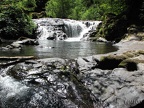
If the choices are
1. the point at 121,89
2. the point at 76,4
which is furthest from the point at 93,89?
the point at 76,4

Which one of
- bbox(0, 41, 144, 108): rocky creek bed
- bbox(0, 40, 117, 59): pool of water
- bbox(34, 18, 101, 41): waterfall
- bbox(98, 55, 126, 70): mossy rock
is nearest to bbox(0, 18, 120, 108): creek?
bbox(0, 41, 144, 108): rocky creek bed

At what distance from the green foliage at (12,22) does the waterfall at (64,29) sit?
18.0ft

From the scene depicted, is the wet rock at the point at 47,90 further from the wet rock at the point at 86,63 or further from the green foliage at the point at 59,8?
the green foliage at the point at 59,8

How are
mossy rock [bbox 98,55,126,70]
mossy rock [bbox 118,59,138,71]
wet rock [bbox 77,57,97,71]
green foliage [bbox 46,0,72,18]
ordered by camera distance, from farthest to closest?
green foliage [bbox 46,0,72,18]
wet rock [bbox 77,57,97,71]
mossy rock [bbox 98,55,126,70]
mossy rock [bbox 118,59,138,71]

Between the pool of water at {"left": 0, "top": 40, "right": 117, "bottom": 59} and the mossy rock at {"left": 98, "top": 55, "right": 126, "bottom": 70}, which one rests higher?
the mossy rock at {"left": 98, "top": 55, "right": 126, "bottom": 70}

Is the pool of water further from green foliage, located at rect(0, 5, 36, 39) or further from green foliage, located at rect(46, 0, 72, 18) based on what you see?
green foliage, located at rect(46, 0, 72, 18)

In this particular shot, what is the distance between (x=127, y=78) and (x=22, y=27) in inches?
832

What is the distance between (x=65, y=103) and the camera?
5742 millimetres

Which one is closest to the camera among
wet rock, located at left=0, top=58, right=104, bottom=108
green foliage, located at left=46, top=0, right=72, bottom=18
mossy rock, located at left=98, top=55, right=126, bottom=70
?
wet rock, located at left=0, top=58, right=104, bottom=108

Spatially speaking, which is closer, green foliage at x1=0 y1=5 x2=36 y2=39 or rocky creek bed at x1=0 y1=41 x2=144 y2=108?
rocky creek bed at x1=0 y1=41 x2=144 y2=108

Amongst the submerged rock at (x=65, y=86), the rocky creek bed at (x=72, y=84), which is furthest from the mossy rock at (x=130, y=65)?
the submerged rock at (x=65, y=86)

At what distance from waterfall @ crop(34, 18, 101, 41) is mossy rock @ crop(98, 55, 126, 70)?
72.4 ft

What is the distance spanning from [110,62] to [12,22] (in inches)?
769

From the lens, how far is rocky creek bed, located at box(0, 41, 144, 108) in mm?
5785
